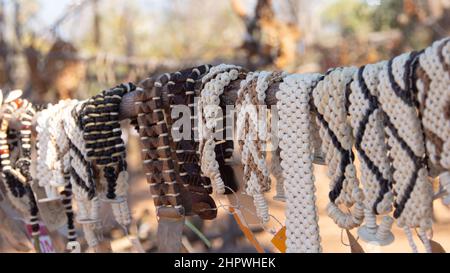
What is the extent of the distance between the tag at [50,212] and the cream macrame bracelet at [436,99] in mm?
953

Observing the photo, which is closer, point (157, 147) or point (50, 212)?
point (157, 147)

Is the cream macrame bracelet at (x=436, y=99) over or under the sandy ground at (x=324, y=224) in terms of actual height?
over

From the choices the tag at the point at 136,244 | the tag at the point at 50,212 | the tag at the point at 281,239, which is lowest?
the tag at the point at 136,244

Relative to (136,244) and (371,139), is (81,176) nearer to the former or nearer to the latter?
(136,244)

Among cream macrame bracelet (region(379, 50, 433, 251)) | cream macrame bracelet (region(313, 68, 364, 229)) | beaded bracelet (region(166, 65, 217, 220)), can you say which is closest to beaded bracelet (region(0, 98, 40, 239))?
beaded bracelet (region(166, 65, 217, 220))

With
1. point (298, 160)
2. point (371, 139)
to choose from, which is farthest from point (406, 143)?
point (298, 160)

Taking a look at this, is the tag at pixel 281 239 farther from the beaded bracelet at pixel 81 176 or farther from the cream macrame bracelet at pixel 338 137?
the beaded bracelet at pixel 81 176

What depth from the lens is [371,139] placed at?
746 mm

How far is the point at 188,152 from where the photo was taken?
3.20 ft

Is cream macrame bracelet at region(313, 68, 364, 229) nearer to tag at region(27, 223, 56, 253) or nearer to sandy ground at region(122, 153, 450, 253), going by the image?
tag at region(27, 223, 56, 253)

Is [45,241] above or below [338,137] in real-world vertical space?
below

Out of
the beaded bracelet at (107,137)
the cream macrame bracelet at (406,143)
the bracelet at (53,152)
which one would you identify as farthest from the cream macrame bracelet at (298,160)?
the bracelet at (53,152)

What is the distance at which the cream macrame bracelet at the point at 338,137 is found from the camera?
77cm

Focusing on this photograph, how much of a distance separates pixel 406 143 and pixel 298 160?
0.18 metres
